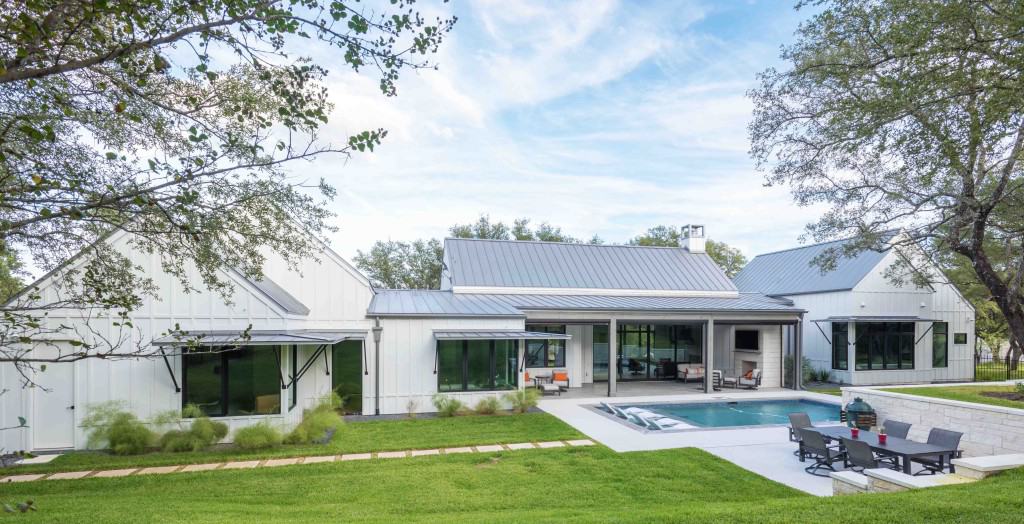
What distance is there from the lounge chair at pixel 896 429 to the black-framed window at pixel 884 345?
1204 centimetres

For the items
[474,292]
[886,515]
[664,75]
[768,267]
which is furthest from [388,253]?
[886,515]

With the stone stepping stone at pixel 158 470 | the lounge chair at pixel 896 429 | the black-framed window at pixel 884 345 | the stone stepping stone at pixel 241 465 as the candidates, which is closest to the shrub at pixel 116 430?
the stone stepping stone at pixel 158 470

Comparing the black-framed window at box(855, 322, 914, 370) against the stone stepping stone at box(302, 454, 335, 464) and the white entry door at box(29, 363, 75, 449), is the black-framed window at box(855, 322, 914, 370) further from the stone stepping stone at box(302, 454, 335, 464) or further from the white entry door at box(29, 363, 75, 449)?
the white entry door at box(29, 363, 75, 449)

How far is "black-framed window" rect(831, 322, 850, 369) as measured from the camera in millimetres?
21031

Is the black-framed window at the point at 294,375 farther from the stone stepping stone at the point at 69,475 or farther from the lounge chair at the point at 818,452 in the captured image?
the lounge chair at the point at 818,452

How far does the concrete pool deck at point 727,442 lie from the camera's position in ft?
29.8

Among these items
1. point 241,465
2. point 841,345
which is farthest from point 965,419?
point 241,465

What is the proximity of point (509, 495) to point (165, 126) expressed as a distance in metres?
6.58

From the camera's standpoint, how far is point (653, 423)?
13008 millimetres

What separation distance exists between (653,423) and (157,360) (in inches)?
442

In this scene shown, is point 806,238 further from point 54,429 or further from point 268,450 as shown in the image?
point 54,429

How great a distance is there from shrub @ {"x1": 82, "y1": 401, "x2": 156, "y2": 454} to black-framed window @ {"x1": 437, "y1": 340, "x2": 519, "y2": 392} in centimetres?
688

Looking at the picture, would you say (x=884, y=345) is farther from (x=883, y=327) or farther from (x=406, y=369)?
(x=406, y=369)

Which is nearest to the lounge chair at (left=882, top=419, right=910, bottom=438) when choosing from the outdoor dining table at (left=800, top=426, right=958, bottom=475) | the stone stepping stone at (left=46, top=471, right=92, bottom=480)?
the outdoor dining table at (left=800, top=426, right=958, bottom=475)
